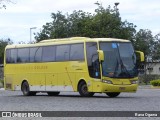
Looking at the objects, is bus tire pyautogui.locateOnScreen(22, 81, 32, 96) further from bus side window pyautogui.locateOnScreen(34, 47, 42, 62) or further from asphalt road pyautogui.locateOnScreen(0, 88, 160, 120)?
asphalt road pyautogui.locateOnScreen(0, 88, 160, 120)

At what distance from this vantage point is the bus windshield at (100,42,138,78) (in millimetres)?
30859

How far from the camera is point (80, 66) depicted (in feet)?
105

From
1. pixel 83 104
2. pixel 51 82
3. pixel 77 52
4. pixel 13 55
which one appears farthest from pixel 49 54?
pixel 83 104

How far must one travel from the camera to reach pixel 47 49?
3456 cm

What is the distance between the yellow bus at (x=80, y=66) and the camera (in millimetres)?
30844

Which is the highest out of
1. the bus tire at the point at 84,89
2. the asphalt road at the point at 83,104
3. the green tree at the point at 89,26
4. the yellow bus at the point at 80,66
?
the green tree at the point at 89,26

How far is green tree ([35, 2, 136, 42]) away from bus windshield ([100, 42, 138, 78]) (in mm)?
31057

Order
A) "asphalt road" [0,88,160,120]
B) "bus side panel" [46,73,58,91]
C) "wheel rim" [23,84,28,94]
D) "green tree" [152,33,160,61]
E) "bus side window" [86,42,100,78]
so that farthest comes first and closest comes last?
"green tree" [152,33,160,61] → "wheel rim" [23,84,28,94] → "bus side panel" [46,73,58,91] → "bus side window" [86,42,100,78] → "asphalt road" [0,88,160,120]

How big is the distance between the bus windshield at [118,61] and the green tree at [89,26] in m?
31.1

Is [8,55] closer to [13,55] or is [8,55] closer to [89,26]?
[13,55]

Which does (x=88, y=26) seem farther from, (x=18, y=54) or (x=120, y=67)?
(x=120, y=67)

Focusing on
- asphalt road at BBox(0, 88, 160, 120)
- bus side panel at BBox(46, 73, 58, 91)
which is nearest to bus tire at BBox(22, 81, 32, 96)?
bus side panel at BBox(46, 73, 58, 91)

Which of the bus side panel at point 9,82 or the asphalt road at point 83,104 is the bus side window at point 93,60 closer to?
the asphalt road at point 83,104

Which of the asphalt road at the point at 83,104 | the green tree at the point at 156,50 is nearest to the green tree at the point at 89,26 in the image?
the green tree at the point at 156,50
